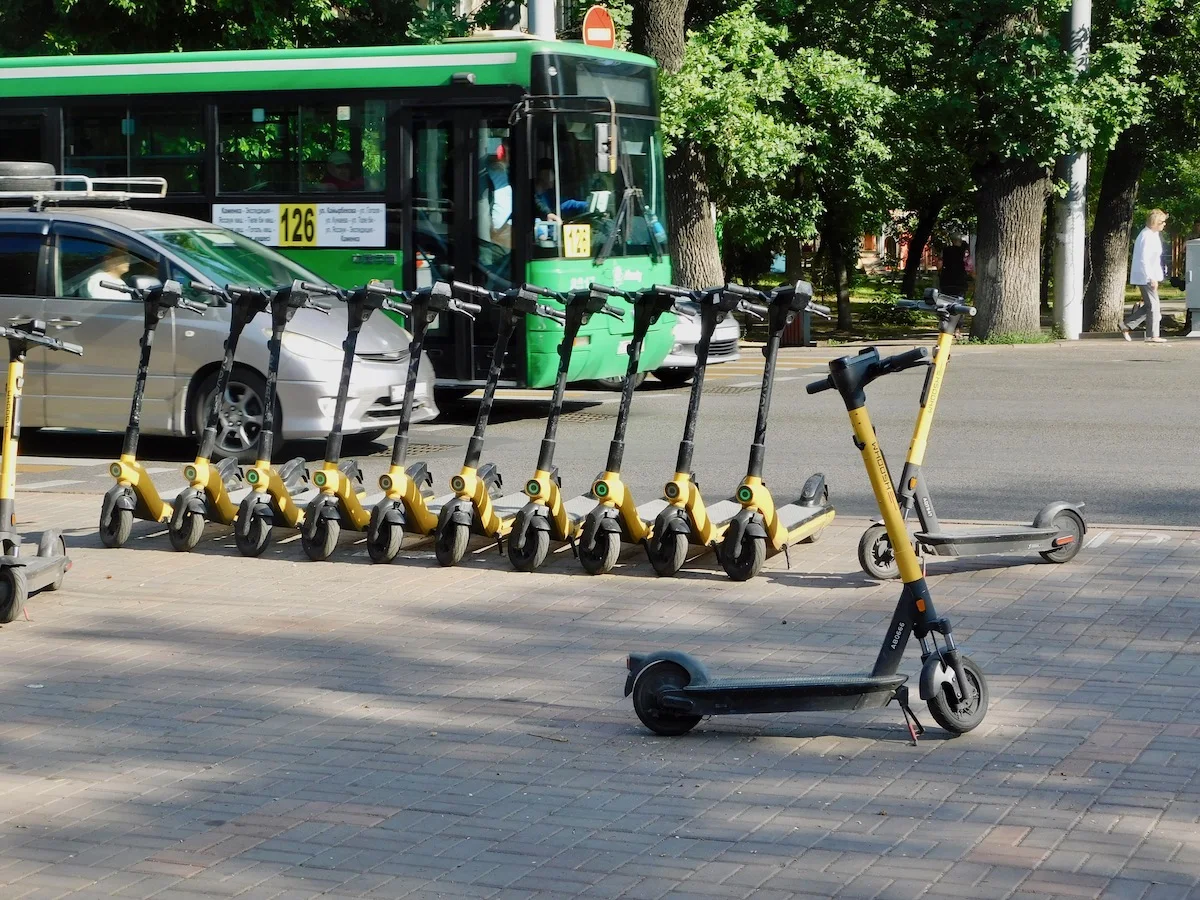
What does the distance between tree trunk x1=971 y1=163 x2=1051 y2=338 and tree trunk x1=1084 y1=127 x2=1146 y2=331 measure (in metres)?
2.94

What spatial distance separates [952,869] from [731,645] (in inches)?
101

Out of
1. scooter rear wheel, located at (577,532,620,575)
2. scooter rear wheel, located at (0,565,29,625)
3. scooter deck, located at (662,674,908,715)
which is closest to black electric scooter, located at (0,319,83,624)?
scooter rear wheel, located at (0,565,29,625)

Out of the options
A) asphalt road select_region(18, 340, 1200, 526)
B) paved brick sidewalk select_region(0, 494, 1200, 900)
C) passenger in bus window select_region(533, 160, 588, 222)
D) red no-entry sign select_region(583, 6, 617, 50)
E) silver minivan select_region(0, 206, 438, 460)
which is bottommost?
paved brick sidewalk select_region(0, 494, 1200, 900)

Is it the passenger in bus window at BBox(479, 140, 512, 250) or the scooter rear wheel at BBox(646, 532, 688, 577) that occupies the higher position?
the passenger in bus window at BBox(479, 140, 512, 250)

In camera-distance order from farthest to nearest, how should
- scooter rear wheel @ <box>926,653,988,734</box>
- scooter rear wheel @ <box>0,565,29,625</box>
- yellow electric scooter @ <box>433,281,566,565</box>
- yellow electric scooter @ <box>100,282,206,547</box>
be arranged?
1. yellow electric scooter @ <box>100,282,206,547</box>
2. yellow electric scooter @ <box>433,281,566,565</box>
3. scooter rear wheel @ <box>0,565,29,625</box>
4. scooter rear wheel @ <box>926,653,988,734</box>

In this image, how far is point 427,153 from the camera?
15.4 m

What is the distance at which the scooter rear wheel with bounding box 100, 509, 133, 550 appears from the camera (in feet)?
30.3

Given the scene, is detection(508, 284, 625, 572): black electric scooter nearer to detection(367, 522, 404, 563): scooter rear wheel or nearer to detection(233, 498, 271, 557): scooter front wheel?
detection(367, 522, 404, 563): scooter rear wheel

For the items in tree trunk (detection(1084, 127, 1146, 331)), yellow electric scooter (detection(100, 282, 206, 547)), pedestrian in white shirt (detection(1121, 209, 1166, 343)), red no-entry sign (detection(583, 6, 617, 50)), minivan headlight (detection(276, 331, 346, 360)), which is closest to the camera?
yellow electric scooter (detection(100, 282, 206, 547))

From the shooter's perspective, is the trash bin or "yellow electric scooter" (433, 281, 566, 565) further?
the trash bin

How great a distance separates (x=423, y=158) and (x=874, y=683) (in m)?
10.6

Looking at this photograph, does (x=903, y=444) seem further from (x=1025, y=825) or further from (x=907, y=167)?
(x=907, y=167)

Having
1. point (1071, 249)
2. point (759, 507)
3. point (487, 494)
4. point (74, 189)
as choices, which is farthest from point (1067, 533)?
point (1071, 249)

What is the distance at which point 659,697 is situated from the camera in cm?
578
